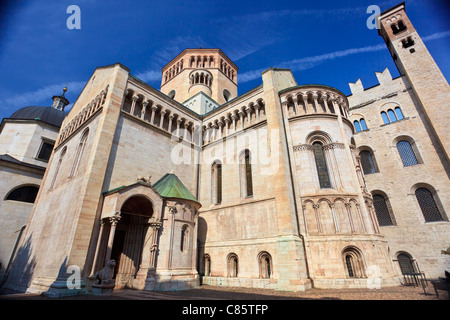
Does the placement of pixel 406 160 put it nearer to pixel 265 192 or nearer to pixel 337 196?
pixel 337 196

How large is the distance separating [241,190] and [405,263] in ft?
51.0

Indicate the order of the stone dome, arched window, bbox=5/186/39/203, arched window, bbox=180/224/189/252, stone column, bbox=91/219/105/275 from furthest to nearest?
the stone dome, arched window, bbox=5/186/39/203, arched window, bbox=180/224/189/252, stone column, bbox=91/219/105/275

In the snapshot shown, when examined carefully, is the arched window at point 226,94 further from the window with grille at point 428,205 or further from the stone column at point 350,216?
the window with grille at point 428,205

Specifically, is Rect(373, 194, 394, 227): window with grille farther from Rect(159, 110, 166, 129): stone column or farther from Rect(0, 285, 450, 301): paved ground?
Rect(159, 110, 166, 129): stone column

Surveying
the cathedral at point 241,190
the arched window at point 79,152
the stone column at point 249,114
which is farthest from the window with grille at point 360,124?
the arched window at point 79,152

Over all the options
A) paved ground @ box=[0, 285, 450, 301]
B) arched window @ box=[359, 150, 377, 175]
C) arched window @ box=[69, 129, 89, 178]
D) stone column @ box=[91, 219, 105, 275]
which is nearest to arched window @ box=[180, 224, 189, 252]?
paved ground @ box=[0, 285, 450, 301]

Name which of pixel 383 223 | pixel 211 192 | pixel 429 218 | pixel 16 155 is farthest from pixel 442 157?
pixel 16 155

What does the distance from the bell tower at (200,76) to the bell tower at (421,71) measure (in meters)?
21.5

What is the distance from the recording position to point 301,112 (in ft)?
57.6

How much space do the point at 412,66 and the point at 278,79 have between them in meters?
15.8

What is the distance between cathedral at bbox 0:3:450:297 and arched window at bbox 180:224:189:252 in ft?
0.22

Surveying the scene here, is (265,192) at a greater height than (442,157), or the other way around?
(442,157)

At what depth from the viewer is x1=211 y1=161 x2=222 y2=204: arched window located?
1916 cm
